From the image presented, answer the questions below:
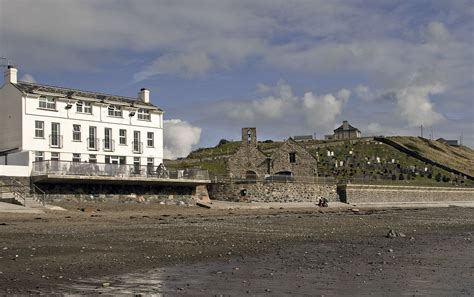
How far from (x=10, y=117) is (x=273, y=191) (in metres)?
27.2

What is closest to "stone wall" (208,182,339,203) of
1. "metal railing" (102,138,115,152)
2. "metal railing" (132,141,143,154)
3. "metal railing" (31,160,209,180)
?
"metal railing" (31,160,209,180)

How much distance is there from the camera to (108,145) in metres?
52.2

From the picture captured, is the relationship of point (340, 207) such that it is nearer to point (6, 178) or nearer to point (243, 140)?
point (243, 140)

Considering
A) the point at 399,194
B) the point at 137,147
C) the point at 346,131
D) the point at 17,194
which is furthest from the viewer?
the point at 346,131

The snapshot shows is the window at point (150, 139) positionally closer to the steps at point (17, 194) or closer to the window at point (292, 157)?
the steps at point (17, 194)

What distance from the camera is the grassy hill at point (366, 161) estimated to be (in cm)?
8800

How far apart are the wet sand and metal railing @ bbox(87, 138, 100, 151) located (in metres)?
24.2

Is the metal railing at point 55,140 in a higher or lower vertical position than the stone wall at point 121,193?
higher

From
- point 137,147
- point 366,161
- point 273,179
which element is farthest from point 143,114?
point 366,161

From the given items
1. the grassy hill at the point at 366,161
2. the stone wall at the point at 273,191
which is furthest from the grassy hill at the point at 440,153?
the stone wall at the point at 273,191

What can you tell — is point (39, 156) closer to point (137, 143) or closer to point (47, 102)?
point (47, 102)

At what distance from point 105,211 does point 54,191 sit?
14.9 feet

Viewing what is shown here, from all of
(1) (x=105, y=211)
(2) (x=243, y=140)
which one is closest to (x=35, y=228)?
(1) (x=105, y=211)

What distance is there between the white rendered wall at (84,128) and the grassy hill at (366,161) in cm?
2378
